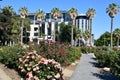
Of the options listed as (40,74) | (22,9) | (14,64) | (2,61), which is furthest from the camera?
(22,9)

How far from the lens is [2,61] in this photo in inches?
918

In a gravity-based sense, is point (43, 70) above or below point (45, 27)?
below

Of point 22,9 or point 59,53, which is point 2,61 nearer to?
point 59,53

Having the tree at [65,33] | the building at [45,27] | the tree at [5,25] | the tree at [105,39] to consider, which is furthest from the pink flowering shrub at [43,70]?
the tree at [105,39]

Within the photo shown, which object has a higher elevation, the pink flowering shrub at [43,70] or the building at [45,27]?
the building at [45,27]

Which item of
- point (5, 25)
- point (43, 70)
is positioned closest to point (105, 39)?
point (5, 25)

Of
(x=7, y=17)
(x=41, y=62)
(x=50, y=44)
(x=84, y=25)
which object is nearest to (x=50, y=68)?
(x=41, y=62)

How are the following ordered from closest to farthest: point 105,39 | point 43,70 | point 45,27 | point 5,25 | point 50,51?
point 43,70 → point 50,51 → point 5,25 → point 105,39 → point 45,27

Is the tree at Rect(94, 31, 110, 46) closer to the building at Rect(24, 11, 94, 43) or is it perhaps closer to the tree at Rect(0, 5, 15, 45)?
the building at Rect(24, 11, 94, 43)

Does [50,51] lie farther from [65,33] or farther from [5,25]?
[65,33]

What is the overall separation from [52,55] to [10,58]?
423 cm

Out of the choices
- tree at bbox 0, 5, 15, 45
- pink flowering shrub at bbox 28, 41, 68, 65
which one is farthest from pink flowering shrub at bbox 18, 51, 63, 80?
tree at bbox 0, 5, 15, 45

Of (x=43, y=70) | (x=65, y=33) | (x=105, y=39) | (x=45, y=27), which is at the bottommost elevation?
(x=43, y=70)

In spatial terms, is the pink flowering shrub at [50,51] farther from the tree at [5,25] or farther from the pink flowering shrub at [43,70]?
the tree at [5,25]
